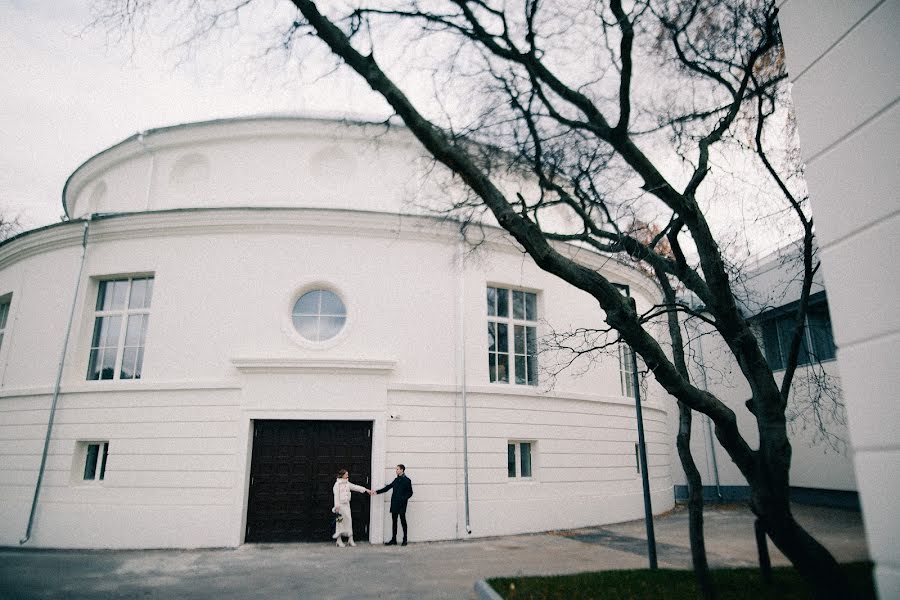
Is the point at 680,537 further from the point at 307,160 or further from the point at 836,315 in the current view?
the point at 307,160

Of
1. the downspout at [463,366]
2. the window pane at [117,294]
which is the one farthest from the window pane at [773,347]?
the window pane at [117,294]

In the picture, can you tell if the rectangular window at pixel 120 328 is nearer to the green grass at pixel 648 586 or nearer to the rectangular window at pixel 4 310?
the rectangular window at pixel 4 310

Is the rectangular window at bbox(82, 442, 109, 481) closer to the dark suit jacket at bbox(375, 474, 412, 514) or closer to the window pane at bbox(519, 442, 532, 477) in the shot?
the dark suit jacket at bbox(375, 474, 412, 514)

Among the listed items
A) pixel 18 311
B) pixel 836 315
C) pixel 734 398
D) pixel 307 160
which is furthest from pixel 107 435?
pixel 734 398

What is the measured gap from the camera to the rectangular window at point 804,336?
15.5 m

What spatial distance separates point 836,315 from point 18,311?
17.9 meters

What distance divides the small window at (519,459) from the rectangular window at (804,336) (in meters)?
7.70

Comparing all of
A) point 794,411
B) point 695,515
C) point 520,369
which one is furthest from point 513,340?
point 794,411

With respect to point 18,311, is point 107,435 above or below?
below

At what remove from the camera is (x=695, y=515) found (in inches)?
283

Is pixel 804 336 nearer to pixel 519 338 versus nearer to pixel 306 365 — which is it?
pixel 519 338

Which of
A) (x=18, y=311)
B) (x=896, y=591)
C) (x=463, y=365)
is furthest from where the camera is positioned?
(x=18, y=311)

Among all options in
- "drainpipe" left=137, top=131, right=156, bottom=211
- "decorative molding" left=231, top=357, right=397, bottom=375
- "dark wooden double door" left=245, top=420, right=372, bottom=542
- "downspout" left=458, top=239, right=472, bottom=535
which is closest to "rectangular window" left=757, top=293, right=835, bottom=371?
"downspout" left=458, top=239, right=472, bottom=535

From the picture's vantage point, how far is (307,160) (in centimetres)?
1476
